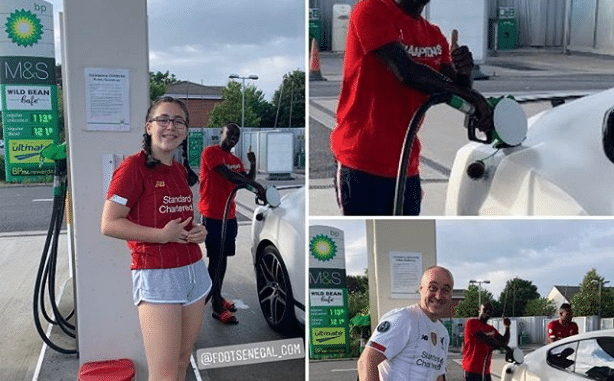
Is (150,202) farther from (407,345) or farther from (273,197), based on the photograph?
→ (273,197)

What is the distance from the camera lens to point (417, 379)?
2432 mm

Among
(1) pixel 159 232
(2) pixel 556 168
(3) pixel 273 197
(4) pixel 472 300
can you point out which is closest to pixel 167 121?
(1) pixel 159 232

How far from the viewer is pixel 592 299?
9.54 ft

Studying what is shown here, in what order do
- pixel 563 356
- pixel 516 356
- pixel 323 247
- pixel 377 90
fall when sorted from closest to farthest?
pixel 377 90
pixel 323 247
pixel 563 356
pixel 516 356

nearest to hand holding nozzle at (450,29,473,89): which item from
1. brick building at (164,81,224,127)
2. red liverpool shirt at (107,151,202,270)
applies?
red liverpool shirt at (107,151,202,270)

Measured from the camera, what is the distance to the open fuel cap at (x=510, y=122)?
217 cm

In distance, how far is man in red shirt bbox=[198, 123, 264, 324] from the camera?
4.60 meters

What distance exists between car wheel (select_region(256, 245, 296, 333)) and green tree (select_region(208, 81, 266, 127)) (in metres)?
1.02

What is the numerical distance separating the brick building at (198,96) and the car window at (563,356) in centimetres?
234

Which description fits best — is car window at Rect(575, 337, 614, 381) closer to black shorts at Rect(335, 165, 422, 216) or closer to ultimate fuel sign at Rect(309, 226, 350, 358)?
ultimate fuel sign at Rect(309, 226, 350, 358)

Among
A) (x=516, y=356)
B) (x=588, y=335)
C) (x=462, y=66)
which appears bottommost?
(x=516, y=356)

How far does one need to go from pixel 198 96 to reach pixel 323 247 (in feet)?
6.30

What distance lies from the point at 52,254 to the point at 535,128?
114 inches

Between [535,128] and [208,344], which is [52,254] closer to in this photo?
[208,344]
